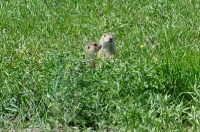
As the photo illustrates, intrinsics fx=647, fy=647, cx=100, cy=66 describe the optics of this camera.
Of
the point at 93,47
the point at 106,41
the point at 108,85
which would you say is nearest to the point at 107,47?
the point at 106,41

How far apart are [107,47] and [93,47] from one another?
0.22 meters

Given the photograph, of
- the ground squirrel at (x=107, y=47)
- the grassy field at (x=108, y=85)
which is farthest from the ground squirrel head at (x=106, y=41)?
the grassy field at (x=108, y=85)

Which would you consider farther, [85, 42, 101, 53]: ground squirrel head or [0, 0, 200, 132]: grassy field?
[85, 42, 101, 53]: ground squirrel head

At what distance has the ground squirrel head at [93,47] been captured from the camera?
777 cm

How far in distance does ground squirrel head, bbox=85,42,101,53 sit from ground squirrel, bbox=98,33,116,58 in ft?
0.14

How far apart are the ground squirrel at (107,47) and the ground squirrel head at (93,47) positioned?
0.04 m

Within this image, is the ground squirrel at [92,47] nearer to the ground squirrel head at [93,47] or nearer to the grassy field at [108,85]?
the ground squirrel head at [93,47]

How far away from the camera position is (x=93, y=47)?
25.7 ft

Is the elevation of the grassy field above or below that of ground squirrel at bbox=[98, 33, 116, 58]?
below

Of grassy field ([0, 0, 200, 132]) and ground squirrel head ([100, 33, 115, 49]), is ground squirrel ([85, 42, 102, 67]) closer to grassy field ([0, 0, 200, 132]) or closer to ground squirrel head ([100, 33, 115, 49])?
ground squirrel head ([100, 33, 115, 49])

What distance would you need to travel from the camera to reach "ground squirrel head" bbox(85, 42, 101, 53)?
7.77 metres

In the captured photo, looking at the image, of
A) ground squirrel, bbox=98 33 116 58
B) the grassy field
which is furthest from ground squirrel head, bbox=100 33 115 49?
the grassy field

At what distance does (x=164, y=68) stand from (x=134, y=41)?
1892 mm

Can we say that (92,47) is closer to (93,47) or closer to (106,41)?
(93,47)
